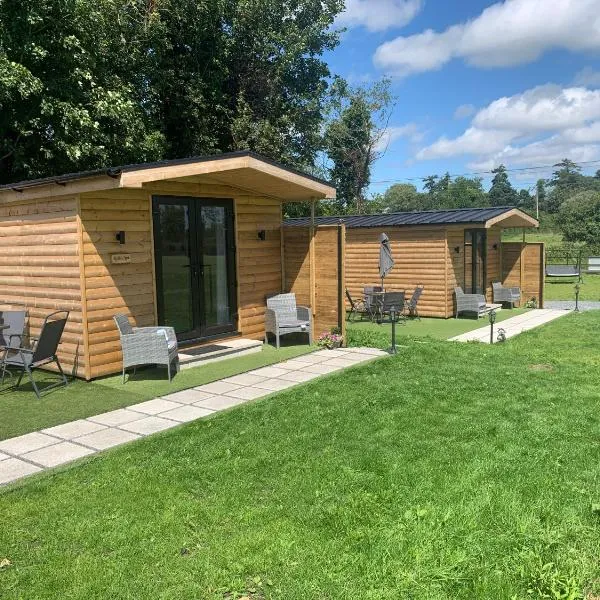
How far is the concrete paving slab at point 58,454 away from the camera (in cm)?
433

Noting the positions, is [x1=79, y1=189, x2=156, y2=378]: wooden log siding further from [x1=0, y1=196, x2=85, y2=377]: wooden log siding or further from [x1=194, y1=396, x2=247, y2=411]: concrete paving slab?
[x1=194, y1=396, x2=247, y2=411]: concrete paving slab

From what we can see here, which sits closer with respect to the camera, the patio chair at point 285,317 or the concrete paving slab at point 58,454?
the concrete paving slab at point 58,454

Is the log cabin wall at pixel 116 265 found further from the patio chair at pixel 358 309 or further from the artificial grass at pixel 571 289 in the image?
the artificial grass at pixel 571 289

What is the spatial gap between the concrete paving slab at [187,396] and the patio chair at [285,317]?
2.58 metres

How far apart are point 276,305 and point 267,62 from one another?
10663mm

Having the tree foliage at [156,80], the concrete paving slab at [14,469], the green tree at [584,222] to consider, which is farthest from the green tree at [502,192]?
the concrete paving slab at [14,469]

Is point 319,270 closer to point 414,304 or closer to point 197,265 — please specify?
point 197,265

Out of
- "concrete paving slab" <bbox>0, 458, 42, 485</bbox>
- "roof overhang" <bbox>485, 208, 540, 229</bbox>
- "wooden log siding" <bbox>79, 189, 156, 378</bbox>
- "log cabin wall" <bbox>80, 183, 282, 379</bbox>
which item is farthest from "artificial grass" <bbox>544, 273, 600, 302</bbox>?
"concrete paving slab" <bbox>0, 458, 42, 485</bbox>

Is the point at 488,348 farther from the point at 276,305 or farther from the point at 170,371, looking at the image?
the point at 170,371

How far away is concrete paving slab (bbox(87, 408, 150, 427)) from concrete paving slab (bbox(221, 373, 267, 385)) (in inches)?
56.8

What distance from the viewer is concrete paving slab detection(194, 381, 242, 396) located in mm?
6350

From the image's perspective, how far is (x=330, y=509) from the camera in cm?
343

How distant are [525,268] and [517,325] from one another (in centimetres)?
397

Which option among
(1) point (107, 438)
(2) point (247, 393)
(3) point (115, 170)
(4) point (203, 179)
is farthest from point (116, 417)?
(4) point (203, 179)
